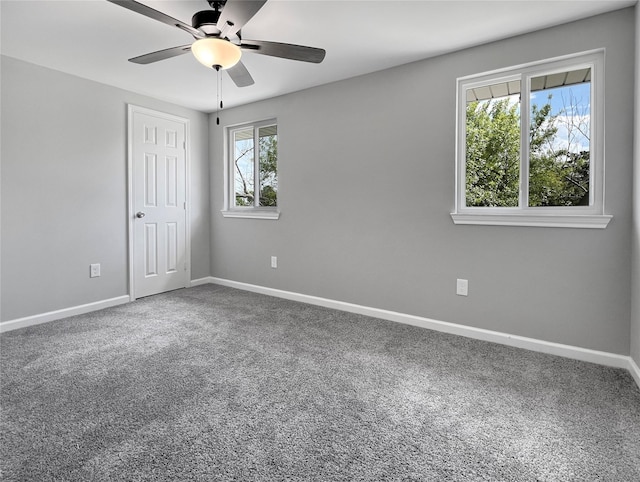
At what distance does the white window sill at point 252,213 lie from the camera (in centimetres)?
405

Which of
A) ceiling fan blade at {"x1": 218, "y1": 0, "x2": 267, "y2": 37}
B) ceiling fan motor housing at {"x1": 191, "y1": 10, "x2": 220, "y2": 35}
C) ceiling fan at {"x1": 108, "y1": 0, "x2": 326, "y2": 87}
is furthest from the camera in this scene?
ceiling fan motor housing at {"x1": 191, "y1": 10, "x2": 220, "y2": 35}

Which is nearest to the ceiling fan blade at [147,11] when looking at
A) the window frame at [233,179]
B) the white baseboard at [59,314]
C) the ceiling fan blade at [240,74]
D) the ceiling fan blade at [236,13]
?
the ceiling fan blade at [236,13]

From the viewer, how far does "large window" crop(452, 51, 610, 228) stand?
92.1 inches

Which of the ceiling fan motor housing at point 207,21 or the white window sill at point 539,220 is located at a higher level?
the ceiling fan motor housing at point 207,21

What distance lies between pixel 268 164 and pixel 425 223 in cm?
211

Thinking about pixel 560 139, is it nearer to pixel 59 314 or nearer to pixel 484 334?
pixel 484 334

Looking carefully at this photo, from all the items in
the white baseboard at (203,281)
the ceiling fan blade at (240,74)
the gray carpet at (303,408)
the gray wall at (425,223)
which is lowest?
the gray carpet at (303,408)

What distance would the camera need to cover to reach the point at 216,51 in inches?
77.0

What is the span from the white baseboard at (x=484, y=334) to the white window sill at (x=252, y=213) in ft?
2.92

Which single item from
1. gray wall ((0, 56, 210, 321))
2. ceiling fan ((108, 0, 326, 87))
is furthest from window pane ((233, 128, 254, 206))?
ceiling fan ((108, 0, 326, 87))

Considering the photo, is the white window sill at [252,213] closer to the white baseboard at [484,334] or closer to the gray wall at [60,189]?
the white baseboard at [484,334]

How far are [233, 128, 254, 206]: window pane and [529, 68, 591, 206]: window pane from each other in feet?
10.1

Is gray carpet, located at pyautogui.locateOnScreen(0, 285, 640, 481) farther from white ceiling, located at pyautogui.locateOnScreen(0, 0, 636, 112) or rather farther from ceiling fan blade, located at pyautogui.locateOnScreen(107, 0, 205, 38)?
white ceiling, located at pyautogui.locateOnScreen(0, 0, 636, 112)

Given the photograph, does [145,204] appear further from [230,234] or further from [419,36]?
[419,36]
